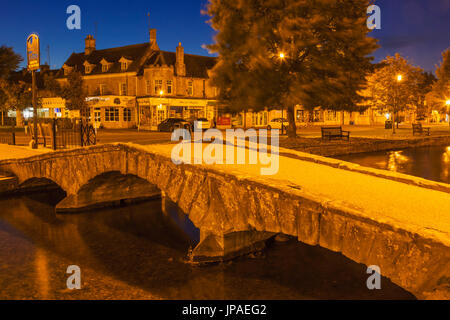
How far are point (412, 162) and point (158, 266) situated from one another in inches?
574

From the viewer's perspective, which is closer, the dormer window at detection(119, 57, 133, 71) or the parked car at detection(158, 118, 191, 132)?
the parked car at detection(158, 118, 191, 132)

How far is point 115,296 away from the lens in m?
7.52

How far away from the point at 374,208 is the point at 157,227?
770cm

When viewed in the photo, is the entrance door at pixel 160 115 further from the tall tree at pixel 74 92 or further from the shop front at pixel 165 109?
the tall tree at pixel 74 92

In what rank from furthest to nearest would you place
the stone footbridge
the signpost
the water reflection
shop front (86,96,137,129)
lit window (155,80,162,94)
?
shop front (86,96,137,129)
lit window (155,80,162,94)
the signpost
the water reflection
the stone footbridge

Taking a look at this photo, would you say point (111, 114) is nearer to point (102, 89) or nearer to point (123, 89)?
point (123, 89)

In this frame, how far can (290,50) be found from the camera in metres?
21.0

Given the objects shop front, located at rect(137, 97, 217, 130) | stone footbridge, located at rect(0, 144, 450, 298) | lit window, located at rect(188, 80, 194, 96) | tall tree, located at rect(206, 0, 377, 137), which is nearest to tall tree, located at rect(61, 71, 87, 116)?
shop front, located at rect(137, 97, 217, 130)

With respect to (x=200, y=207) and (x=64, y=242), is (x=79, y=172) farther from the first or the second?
(x=200, y=207)

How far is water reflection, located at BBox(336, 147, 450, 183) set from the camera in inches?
621

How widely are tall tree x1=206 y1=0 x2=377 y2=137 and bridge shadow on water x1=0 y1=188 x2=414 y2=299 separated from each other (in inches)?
441

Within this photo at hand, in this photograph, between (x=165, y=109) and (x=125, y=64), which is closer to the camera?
(x=165, y=109)

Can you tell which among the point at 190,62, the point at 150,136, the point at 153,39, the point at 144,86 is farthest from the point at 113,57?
the point at 150,136

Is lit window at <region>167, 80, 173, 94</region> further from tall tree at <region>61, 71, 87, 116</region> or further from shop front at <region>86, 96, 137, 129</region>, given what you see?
tall tree at <region>61, 71, 87, 116</region>
